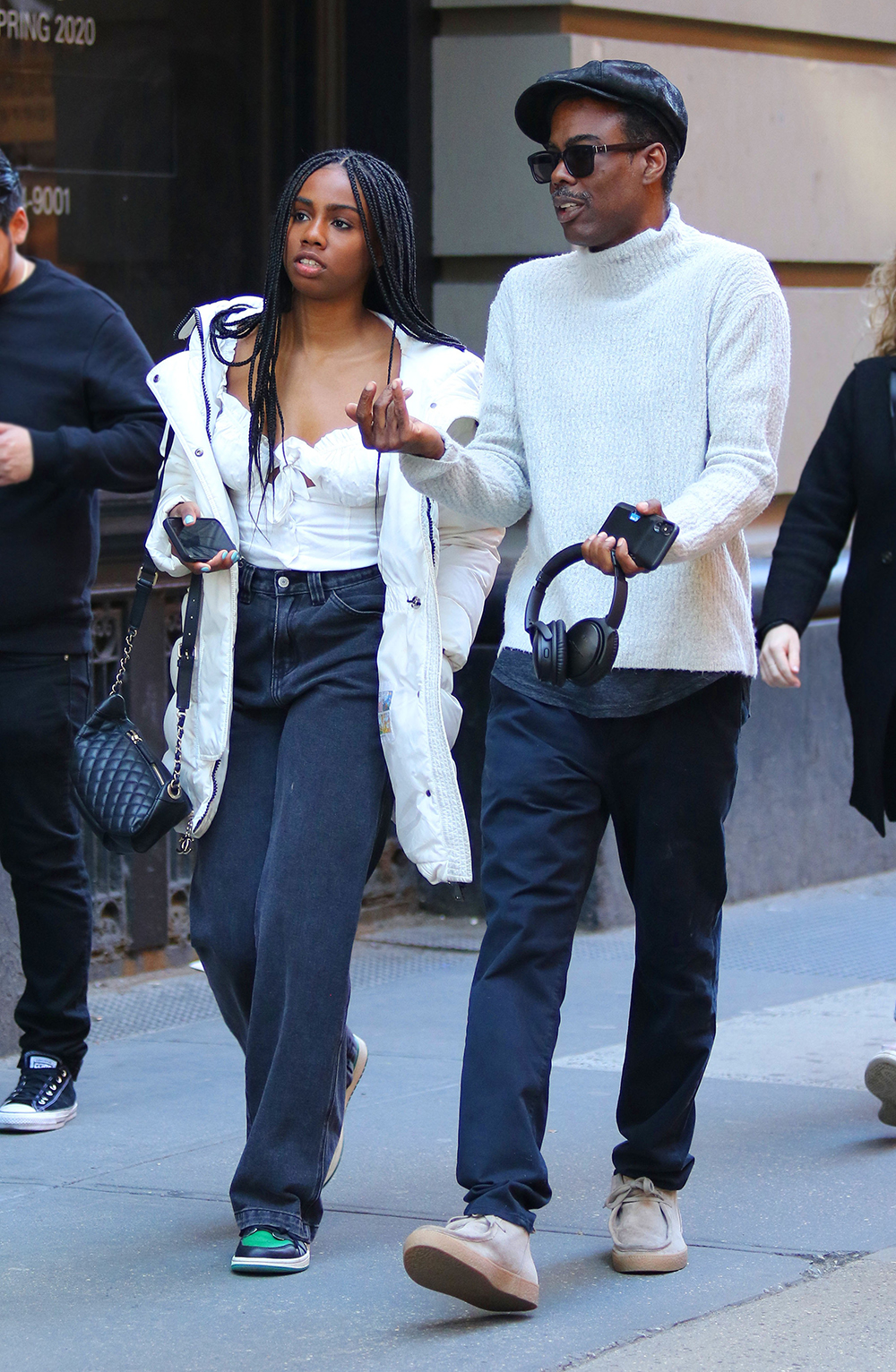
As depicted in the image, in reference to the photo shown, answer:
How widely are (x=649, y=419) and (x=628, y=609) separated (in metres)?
0.32

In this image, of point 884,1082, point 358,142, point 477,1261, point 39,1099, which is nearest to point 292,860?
point 477,1261

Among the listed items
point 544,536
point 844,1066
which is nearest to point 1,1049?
point 844,1066

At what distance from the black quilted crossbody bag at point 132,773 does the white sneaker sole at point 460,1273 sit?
929mm

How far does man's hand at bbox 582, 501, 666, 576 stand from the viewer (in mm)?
3381

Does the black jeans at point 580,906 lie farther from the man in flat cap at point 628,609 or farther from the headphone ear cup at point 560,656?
the headphone ear cup at point 560,656

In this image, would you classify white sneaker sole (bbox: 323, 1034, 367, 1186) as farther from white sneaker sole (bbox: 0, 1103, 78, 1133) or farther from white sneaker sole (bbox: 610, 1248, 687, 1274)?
white sneaker sole (bbox: 0, 1103, 78, 1133)

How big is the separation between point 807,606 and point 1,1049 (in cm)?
231

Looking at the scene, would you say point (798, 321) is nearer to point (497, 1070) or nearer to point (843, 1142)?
point (843, 1142)

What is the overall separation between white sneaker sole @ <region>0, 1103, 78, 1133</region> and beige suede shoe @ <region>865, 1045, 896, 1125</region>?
5.84ft

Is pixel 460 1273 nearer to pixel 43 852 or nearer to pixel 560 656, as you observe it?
pixel 560 656

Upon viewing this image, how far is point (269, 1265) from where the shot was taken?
3.81 metres

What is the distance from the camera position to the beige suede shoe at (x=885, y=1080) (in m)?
4.68

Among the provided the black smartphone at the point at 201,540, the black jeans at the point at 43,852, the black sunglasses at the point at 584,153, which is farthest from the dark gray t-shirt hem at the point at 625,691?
the black jeans at the point at 43,852

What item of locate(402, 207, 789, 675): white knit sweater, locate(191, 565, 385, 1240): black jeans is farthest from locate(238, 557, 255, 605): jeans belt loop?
locate(402, 207, 789, 675): white knit sweater
